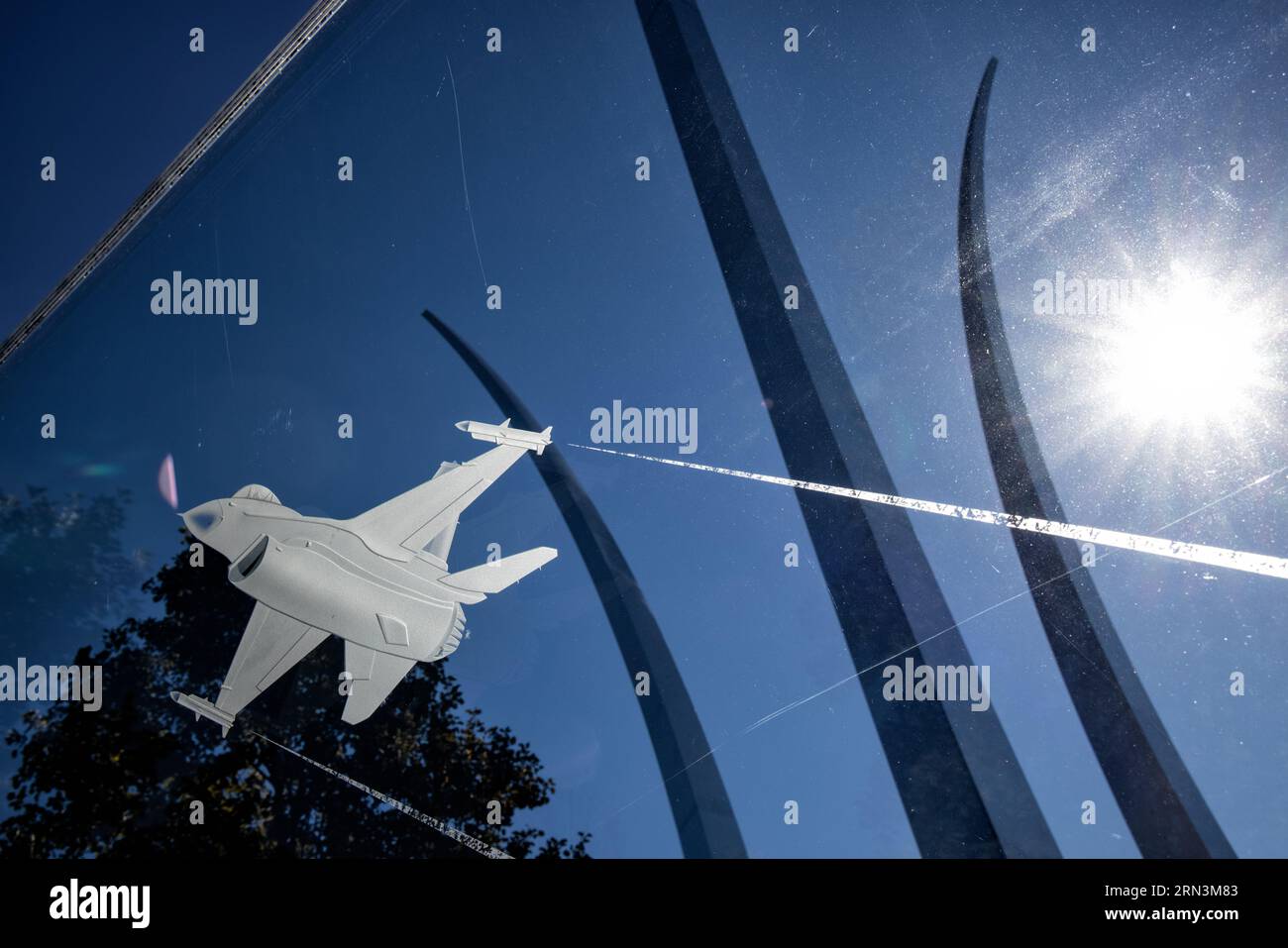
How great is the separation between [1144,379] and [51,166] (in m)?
10.7

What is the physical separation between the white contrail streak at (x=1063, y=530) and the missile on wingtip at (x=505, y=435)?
63 cm

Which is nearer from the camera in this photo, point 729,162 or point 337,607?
point 337,607

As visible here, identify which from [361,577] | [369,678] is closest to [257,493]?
[361,577]

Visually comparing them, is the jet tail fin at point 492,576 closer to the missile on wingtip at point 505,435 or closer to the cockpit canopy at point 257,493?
the missile on wingtip at point 505,435

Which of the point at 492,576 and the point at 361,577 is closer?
the point at 361,577

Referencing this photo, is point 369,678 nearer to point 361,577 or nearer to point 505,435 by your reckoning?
point 361,577

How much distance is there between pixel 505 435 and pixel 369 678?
2833 millimetres

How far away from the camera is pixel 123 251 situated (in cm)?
714

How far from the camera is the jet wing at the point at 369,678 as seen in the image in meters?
6.69

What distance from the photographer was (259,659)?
22.1 feet

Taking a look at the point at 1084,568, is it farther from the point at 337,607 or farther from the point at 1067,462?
the point at 337,607

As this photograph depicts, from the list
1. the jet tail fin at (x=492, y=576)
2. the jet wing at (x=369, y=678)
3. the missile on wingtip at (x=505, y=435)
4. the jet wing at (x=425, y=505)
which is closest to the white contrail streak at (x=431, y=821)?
the jet wing at (x=369, y=678)
